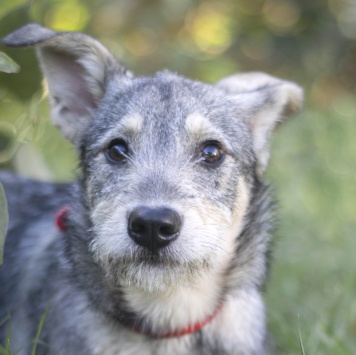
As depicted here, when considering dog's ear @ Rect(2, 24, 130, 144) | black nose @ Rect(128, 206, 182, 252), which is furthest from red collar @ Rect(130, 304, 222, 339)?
dog's ear @ Rect(2, 24, 130, 144)

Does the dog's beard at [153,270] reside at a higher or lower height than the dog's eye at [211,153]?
lower

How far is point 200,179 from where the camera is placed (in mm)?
3998

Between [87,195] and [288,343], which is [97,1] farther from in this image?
[288,343]

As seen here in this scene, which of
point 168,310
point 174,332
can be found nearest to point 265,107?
point 168,310

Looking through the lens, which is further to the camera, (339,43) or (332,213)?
(339,43)

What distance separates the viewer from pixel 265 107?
4.66 meters

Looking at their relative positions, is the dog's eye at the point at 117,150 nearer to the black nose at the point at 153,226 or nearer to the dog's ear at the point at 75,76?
the dog's ear at the point at 75,76

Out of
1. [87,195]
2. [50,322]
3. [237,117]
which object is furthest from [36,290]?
[237,117]

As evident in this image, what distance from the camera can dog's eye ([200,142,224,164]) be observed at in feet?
13.6

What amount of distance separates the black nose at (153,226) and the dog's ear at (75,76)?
1.23 metres

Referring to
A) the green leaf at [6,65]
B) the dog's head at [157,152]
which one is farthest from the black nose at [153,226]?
the green leaf at [6,65]

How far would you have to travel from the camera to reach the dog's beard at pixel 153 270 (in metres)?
3.69

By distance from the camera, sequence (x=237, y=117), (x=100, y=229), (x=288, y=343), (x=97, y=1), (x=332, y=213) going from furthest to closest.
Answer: (x=97, y=1) → (x=332, y=213) → (x=288, y=343) → (x=237, y=117) → (x=100, y=229)

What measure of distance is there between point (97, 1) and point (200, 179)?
179 inches
